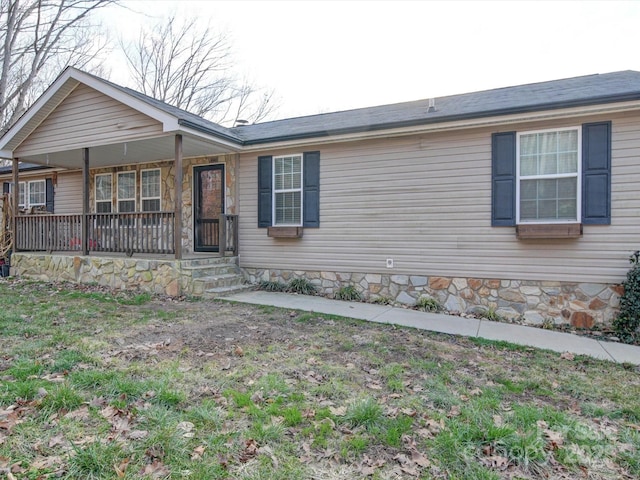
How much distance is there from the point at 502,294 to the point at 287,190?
4428 millimetres

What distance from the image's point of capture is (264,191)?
26.0 ft

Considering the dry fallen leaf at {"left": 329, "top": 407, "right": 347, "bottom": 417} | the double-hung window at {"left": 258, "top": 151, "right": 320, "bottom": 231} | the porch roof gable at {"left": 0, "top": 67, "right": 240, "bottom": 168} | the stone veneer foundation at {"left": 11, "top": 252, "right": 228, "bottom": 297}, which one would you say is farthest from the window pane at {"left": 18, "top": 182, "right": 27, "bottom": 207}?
the dry fallen leaf at {"left": 329, "top": 407, "right": 347, "bottom": 417}

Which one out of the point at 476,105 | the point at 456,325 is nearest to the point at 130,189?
the point at 476,105

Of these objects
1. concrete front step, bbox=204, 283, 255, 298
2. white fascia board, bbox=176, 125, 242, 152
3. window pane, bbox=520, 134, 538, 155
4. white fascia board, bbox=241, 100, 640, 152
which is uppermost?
white fascia board, bbox=176, 125, 242, 152

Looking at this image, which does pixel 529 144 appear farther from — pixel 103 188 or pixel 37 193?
pixel 37 193

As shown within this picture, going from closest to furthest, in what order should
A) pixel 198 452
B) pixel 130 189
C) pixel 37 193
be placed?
pixel 198 452
pixel 130 189
pixel 37 193

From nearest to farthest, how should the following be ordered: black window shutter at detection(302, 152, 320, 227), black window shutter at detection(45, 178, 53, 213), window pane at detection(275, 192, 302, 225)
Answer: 1. black window shutter at detection(302, 152, 320, 227)
2. window pane at detection(275, 192, 302, 225)
3. black window shutter at detection(45, 178, 53, 213)

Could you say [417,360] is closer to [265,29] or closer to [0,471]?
[0,471]

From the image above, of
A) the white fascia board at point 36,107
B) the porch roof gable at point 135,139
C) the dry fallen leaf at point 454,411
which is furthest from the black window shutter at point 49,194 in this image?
the dry fallen leaf at point 454,411

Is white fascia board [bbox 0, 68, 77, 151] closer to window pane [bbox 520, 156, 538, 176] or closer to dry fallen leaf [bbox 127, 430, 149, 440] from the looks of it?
dry fallen leaf [bbox 127, 430, 149, 440]

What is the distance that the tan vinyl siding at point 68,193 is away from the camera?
1111cm

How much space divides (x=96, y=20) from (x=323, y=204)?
16501 mm

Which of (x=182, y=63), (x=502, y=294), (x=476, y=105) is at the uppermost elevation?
(x=182, y=63)

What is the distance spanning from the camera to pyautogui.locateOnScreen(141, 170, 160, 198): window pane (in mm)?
9845
